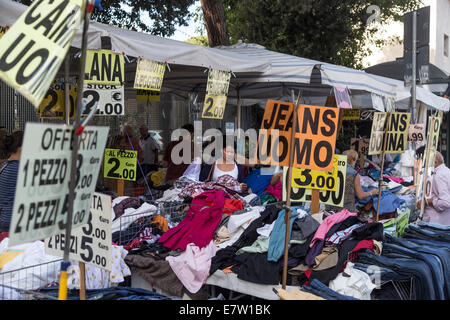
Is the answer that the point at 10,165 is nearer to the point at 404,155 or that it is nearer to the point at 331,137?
the point at 331,137

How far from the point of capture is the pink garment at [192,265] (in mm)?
4605

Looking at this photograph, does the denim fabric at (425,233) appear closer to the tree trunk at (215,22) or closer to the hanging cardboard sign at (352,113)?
the hanging cardboard sign at (352,113)

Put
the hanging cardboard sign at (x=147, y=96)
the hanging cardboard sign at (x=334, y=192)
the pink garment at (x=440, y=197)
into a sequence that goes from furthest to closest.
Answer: the hanging cardboard sign at (x=147, y=96) < the pink garment at (x=440, y=197) < the hanging cardboard sign at (x=334, y=192)

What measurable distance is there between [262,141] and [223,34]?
8591mm

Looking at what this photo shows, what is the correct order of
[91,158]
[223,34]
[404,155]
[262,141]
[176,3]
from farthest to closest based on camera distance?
[176,3] < [223,34] < [404,155] < [262,141] < [91,158]

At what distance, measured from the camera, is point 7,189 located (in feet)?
15.2

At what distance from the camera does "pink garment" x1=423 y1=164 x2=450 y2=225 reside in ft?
23.0

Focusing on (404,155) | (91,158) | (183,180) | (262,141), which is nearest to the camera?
(91,158)

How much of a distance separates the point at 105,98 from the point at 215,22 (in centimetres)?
768

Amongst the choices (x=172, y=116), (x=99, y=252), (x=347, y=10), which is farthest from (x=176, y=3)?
(x=99, y=252)

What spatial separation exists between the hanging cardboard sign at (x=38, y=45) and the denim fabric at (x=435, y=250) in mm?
3832

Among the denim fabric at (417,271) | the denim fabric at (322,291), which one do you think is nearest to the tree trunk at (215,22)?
the denim fabric at (417,271)
